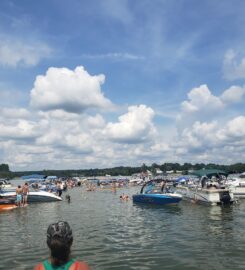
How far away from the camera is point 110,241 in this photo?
55.4 ft

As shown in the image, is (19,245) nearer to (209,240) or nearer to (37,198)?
(209,240)

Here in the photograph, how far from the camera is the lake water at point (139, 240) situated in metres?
13.2

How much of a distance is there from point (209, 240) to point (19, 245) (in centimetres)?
810

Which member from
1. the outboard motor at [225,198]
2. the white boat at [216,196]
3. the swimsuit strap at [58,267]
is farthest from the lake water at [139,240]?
the swimsuit strap at [58,267]

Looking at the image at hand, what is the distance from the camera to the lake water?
43.2 feet

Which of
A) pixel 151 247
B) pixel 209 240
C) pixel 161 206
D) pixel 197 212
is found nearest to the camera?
pixel 151 247

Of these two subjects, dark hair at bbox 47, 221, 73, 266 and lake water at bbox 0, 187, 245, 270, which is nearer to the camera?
dark hair at bbox 47, 221, 73, 266

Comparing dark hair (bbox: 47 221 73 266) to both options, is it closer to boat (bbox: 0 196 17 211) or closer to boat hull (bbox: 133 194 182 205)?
boat (bbox: 0 196 17 211)

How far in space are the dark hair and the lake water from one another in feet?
29.5

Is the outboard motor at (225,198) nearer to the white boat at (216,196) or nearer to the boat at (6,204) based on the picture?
the white boat at (216,196)

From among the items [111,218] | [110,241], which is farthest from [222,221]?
[110,241]

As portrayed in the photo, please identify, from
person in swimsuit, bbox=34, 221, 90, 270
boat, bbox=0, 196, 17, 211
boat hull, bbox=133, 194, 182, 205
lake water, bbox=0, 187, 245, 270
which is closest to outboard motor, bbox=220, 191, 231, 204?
boat hull, bbox=133, 194, 182, 205

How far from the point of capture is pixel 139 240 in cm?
1700

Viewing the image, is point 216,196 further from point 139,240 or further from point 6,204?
point 6,204
